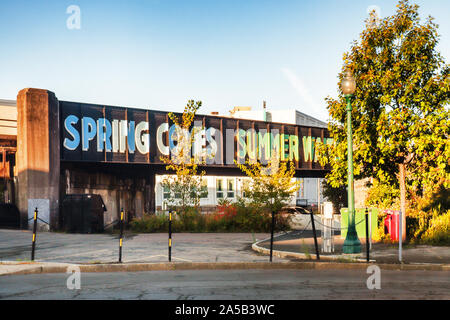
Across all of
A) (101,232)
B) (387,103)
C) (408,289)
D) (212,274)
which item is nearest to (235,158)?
(101,232)

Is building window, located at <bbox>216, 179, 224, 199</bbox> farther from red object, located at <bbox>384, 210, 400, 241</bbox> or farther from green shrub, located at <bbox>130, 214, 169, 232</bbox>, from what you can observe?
red object, located at <bbox>384, 210, 400, 241</bbox>

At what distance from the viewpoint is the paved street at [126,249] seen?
44.9 ft

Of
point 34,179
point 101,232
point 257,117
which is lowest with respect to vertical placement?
point 101,232

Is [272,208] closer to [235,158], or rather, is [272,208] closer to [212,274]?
[235,158]

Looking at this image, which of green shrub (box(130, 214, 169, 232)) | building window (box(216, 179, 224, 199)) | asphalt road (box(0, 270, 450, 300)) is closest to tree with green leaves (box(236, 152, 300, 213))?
green shrub (box(130, 214, 169, 232))

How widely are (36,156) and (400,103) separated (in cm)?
1681

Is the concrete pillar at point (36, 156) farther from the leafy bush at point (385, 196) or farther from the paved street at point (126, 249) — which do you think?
the leafy bush at point (385, 196)

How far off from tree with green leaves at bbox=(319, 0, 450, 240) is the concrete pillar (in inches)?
562

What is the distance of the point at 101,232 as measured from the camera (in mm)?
24312

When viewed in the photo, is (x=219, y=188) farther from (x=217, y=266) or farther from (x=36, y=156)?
(x=217, y=266)

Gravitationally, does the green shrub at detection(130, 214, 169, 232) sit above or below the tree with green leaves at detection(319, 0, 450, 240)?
below

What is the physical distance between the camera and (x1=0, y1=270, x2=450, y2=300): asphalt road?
8.25 metres
